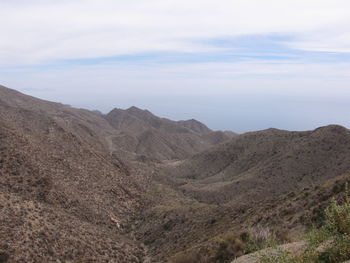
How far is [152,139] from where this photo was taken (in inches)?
4508

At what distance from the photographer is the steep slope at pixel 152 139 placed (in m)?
104

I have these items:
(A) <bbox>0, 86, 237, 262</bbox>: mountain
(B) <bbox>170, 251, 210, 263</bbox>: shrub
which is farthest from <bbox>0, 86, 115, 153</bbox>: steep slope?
(B) <bbox>170, 251, 210, 263</bbox>: shrub

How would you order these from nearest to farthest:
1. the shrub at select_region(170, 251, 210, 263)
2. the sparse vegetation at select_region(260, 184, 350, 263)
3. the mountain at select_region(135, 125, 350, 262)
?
1. the sparse vegetation at select_region(260, 184, 350, 263)
2. the shrub at select_region(170, 251, 210, 263)
3. the mountain at select_region(135, 125, 350, 262)

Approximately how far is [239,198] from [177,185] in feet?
45.0

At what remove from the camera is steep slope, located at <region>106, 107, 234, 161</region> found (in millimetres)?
103688

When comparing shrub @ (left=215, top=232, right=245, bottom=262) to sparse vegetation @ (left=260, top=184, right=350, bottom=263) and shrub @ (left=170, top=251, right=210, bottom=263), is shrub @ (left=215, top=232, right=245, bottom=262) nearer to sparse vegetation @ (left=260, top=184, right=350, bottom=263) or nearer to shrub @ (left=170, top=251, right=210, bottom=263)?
shrub @ (left=170, top=251, right=210, bottom=263)

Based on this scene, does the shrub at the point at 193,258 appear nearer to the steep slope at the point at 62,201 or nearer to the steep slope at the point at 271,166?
the steep slope at the point at 62,201

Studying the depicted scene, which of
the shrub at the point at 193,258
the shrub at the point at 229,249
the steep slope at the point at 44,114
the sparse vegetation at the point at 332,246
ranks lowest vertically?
the shrub at the point at 193,258

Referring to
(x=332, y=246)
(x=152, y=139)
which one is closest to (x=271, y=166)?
(x=332, y=246)

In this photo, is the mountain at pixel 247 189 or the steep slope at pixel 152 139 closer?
the mountain at pixel 247 189

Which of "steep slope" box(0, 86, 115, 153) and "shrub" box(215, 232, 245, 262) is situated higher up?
"steep slope" box(0, 86, 115, 153)

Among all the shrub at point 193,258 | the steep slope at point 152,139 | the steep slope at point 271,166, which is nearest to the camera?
the shrub at point 193,258

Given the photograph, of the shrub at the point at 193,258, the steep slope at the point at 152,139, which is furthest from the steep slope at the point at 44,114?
the shrub at the point at 193,258

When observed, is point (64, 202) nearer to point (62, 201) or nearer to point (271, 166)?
point (62, 201)
